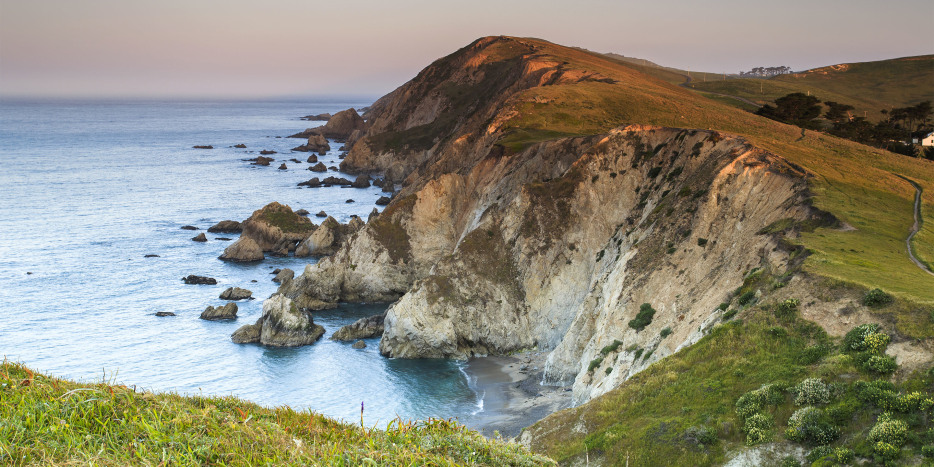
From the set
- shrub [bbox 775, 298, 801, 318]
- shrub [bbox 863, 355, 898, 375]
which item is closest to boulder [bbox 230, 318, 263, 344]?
shrub [bbox 775, 298, 801, 318]

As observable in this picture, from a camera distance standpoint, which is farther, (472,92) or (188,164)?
(188,164)

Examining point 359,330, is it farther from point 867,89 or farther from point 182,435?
point 867,89

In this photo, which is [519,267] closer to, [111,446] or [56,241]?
[111,446]

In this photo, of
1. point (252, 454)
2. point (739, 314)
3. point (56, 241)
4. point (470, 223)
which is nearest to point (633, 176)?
point (470, 223)

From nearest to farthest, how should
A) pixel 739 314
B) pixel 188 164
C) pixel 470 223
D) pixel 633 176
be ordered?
pixel 739 314 < pixel 633 176 < pixel 470 223 < pixel 188 164

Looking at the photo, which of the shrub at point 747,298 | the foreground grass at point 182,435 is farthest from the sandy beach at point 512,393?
the foreground grass at point 182,435

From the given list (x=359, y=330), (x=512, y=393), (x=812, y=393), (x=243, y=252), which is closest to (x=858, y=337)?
(x=812, y=393)
